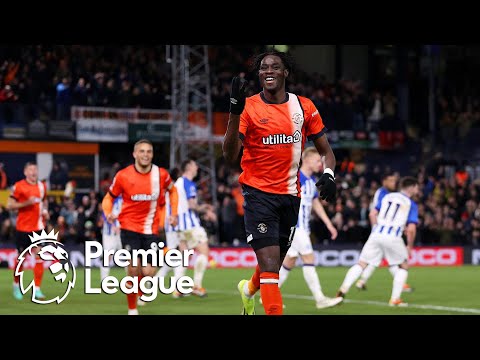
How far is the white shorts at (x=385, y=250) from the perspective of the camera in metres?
14.4

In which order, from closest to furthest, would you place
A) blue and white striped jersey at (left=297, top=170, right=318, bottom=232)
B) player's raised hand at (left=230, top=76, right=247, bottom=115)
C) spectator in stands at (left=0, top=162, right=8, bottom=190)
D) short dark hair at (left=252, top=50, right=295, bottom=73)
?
player's raised hand at (left=230, top=76, right=247, bottom=115) → short dark hair at (left=252, top=50, right=295, bottom=73) → blue and white striped jersey at (left=297, top=170, right=318, bottom=232) → spectator in stands at (left=0, top=162, right=8, bottom=190)

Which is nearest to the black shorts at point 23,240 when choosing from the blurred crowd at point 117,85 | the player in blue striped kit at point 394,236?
the player in blue striped kit at point 394,236

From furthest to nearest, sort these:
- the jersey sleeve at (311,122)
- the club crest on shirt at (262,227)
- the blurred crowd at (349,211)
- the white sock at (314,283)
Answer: the blurred crowd at (349,211) → the white sock at (314,283) → the jersey sleeve at (311,122) → the club crest on shirt at (262,227)

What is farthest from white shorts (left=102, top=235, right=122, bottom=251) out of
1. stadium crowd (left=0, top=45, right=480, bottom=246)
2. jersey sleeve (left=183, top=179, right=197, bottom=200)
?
stadium crowd (left=0, top=45, right=480, bottom=246)

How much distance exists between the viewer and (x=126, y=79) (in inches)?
1262

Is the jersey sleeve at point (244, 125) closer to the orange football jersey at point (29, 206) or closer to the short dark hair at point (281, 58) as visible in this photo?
the short dark hair at point (281, 58)

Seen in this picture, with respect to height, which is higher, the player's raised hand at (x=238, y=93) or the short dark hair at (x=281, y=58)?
the short dark hair at (x=281, y=58)

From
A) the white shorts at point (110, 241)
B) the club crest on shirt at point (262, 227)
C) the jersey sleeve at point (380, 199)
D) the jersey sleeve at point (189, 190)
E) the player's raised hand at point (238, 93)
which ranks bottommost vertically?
the white shorts at point (110, 241)

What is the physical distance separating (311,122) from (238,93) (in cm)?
137

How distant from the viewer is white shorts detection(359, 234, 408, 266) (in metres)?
14.4

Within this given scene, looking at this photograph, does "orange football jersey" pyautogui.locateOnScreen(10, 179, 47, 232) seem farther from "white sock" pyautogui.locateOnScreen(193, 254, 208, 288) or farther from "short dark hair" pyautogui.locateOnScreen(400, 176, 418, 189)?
"short dark hair" pyautogui.locateOnScreen(400, 176, 418, 189)

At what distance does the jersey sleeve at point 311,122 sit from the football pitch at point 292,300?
4.62 meters

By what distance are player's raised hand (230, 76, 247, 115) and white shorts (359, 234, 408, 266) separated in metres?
7.25

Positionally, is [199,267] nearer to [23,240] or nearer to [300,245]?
[23,240]
